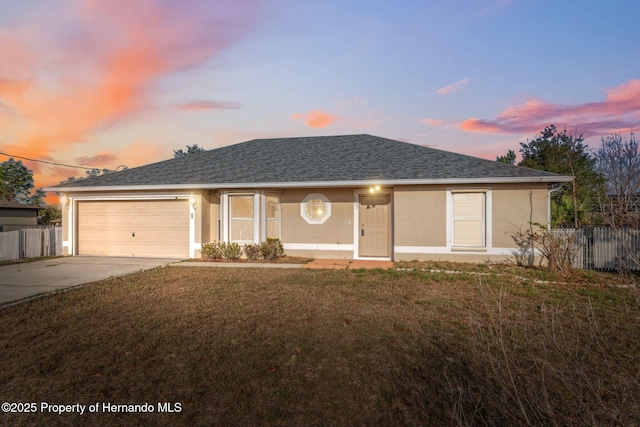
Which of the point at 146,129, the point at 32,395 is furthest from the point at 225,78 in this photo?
the point at 32,395

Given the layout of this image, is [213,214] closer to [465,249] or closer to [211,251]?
[211,251]

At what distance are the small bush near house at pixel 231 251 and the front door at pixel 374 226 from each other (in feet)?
14.7

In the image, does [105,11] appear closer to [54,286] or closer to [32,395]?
[54,286]

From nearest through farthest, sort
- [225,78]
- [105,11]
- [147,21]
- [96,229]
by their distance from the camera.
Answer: [105,11]
[147,21]
[225,78]
[96,229]

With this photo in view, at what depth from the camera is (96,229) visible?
Result: 1331cm

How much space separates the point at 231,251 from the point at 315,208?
3.47 m

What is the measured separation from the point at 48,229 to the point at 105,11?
9065 mm

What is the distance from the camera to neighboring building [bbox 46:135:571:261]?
10.7m

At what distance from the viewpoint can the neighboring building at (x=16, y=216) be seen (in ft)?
71.1

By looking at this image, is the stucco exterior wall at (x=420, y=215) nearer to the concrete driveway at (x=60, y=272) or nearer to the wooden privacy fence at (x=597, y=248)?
the wooden privacy fence at (x=597, y=248)

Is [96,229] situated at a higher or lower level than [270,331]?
higher

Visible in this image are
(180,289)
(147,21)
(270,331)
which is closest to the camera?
(270,331)

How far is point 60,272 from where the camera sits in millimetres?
9688

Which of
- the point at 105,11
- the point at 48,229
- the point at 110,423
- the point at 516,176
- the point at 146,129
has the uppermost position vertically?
the point at 105,11
